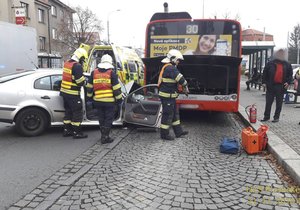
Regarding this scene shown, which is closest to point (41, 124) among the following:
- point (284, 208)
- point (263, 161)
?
point (263, 161)

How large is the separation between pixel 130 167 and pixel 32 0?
36.4 m

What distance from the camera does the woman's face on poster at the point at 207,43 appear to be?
30.0ft

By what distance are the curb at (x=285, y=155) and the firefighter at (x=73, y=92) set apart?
3.84 metres

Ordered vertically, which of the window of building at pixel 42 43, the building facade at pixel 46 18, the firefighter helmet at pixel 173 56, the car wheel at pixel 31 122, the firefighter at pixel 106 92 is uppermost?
the building facade at pixel 46 18

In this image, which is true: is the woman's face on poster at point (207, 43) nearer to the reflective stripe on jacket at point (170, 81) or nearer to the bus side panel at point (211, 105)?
the bus side panel at point (211, 105)

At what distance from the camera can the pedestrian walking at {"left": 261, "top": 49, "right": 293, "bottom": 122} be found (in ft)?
28.4

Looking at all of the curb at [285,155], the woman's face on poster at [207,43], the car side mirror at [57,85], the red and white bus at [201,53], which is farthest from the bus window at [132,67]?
the curb at [285,155]

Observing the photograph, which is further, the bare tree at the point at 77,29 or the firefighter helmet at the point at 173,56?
the bare tree at the point at 77,29

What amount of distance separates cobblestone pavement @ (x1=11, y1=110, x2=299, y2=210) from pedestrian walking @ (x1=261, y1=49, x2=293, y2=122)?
2.91 metres

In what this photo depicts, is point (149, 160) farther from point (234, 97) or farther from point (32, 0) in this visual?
point (32, 0)

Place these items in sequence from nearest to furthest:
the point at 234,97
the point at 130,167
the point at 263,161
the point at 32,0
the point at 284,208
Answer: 1. the point at 284,208
2. the point at 130,167
3. the point at 263,161
4. the point at 234,97
5. the point at 32,0

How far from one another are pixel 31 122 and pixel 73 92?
1165mm

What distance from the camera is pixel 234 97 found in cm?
882

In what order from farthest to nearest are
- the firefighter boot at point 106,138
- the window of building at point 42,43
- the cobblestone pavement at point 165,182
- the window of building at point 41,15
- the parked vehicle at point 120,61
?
the window of building at point 41,15, the window of building at point 42,43, the parked vehicle at point 120,61, the firefighter boot at point 106,138, the cobblestone pavement at point 165,182
